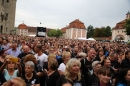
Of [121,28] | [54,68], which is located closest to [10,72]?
[54,68]

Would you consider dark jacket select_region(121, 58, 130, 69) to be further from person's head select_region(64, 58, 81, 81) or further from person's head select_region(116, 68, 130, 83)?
person's head select_region(64, 58, 81, 81)


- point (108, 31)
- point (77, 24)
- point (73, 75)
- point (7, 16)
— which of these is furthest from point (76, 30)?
point (73, 75)

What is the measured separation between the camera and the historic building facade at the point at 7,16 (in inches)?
2017

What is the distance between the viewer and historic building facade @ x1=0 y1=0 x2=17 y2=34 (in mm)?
51222

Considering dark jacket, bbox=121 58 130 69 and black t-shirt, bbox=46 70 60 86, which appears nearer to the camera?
black t-shirt, bbox=46 70 60 86

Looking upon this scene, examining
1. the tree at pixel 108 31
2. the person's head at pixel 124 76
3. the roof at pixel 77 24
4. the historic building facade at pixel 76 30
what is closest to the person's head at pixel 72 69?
the person's head at pixel 124 76

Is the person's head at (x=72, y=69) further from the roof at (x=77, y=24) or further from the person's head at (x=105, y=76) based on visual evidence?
the roof at (x=77, y=24)

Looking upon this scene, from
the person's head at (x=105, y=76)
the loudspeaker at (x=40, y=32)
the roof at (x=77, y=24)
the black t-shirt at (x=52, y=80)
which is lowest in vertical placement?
the black t-shirt at (x=52, y=80)

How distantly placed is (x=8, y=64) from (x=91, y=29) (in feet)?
447

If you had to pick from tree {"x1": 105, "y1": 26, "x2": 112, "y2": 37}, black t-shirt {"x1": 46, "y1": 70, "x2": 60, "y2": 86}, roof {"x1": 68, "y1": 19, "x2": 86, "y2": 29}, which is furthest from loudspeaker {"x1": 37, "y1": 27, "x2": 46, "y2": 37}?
roof {"x1": 68, "y1": 19, "x2": 86, "y2": 29}

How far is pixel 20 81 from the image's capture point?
92.6 inches

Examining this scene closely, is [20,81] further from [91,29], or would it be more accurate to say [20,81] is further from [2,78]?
[91,29]

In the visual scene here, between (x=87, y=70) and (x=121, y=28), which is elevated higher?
(x=121, y=28)

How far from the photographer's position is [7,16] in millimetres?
55594
